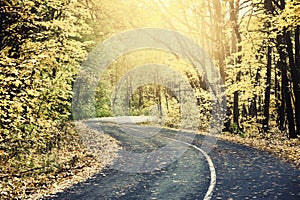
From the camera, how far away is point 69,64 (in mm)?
21312

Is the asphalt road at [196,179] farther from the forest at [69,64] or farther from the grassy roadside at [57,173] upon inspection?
the forest at [69,64]

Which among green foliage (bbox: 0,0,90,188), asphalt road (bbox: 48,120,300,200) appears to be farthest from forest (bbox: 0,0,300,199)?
asphalt road (bbox: 48,120,300,200)

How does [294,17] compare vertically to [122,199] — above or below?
above

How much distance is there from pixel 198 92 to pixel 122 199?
21.7m

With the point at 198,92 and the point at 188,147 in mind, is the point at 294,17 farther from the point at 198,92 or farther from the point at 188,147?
the point at 198,92

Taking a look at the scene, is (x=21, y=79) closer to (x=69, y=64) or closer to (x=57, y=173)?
(x=57, y=173)

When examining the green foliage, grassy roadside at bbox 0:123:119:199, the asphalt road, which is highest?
the green foliage

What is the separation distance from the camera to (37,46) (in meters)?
11.7

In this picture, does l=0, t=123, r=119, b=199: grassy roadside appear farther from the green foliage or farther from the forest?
the green foliage

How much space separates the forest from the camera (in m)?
10.4

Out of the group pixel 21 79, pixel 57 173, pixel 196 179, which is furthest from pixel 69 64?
pixel 196 179

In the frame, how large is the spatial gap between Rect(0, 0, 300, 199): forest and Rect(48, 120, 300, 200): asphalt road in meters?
1.82

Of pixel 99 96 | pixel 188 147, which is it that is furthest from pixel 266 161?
pixel 99 96

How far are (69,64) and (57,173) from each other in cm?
1020
